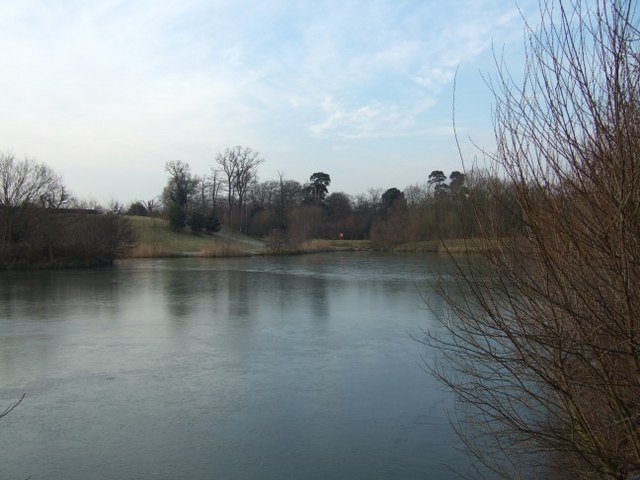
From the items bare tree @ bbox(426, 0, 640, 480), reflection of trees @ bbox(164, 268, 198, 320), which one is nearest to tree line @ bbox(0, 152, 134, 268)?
reflection of trees @ bbox(164, 268, 198, 320)

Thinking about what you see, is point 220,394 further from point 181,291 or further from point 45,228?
point 45,228

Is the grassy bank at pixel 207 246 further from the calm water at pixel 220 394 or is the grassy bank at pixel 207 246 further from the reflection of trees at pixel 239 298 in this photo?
the calm water at pixel 220 394

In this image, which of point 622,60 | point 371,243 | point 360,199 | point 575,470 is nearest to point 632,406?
point 575,470

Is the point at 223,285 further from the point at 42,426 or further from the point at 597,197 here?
the point at 597,197

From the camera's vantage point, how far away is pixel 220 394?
18.2 ft

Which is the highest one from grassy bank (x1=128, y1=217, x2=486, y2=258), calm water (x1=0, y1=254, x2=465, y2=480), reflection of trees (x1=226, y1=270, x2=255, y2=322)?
grassy bank (x1=128, y1=217, x2=486, y2=258)

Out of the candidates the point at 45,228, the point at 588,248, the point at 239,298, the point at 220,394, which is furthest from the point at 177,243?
the point at 588,248

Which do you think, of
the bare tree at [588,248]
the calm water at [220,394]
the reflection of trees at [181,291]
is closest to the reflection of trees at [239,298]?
the calm water at [220,394]

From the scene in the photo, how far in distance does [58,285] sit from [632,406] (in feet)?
50.7

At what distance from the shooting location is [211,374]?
6.27 m

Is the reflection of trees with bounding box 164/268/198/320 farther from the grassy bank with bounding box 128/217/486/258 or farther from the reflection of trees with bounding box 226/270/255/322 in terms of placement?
the grassy bank with bounding box 128/217/486/258

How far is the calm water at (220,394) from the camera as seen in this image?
407 cm

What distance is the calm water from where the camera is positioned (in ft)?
13.4

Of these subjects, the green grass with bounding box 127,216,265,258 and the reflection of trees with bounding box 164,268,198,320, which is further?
the green grass with bounding box 127,216,265,258
